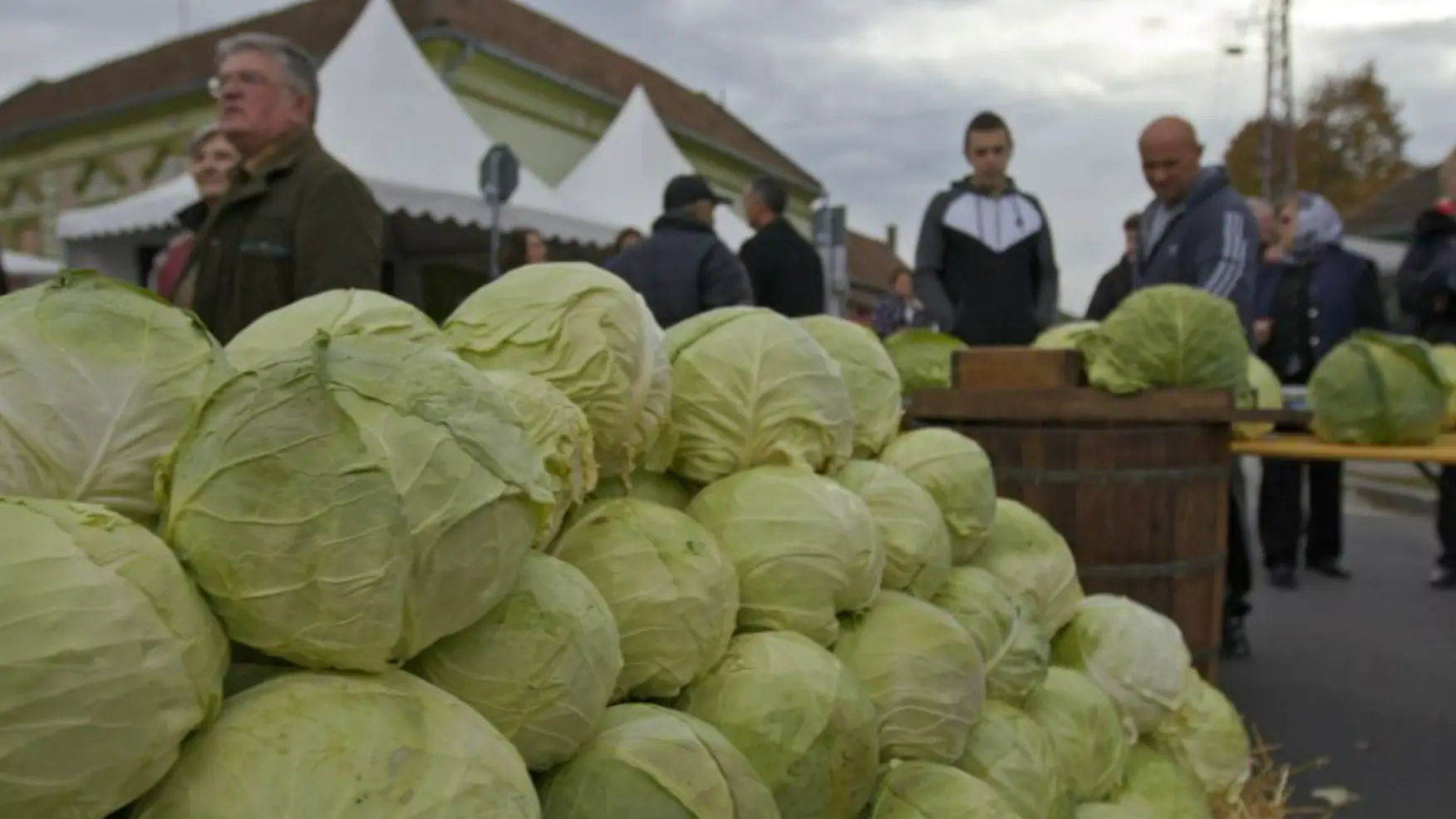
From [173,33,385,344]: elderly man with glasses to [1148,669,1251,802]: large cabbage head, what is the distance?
268cm

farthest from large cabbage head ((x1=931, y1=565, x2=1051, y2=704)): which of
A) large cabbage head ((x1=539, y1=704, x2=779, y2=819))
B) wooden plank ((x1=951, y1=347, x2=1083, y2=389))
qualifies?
wooden plank ((x1=951, y1=347, x2=1083, y2=389))

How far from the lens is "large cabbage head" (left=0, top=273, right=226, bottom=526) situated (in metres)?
1.19

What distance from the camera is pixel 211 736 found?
1136mm

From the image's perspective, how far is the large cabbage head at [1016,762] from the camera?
7.31ft

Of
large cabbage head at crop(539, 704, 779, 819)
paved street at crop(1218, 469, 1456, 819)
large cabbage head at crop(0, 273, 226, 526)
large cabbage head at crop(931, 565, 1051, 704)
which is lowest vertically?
paved street at crop(1218, 469, 1456, 819)

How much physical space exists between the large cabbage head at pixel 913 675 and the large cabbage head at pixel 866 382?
61cm

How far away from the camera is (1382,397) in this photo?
183 inches

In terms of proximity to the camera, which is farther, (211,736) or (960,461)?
(960,461)

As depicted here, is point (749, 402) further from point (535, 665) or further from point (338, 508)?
point (338, 508)

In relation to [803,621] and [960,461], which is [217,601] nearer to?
[803,621]

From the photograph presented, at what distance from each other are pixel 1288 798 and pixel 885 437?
209 centimetres

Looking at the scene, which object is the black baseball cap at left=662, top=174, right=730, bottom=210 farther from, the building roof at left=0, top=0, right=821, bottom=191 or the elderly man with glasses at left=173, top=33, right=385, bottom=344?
the building roof at left=0, top=0, right=821, bottom=191

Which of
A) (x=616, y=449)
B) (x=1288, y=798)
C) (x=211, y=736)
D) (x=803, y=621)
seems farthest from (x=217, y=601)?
(x=1288, y=798)

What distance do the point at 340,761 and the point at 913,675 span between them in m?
1.19
